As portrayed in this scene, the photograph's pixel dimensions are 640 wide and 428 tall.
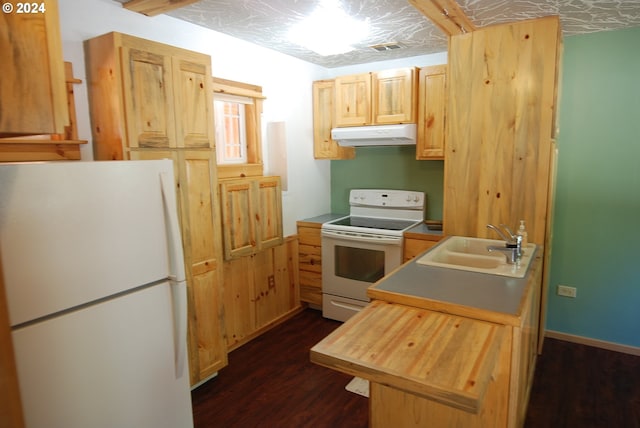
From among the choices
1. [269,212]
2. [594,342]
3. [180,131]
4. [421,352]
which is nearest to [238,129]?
[269,212]

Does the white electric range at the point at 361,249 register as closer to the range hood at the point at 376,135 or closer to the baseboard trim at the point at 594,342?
the range hood at the point at 376,135

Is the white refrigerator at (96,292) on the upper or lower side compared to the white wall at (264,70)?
lower

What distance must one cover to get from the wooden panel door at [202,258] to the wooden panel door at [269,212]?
2.03 ft

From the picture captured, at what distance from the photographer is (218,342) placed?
9.09 feet

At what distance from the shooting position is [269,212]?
133 inches

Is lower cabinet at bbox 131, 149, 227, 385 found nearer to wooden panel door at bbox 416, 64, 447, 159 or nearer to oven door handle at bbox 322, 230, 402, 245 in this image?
oven door handle at bbox 322, 230, 402, 245

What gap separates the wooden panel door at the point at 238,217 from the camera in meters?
2.96

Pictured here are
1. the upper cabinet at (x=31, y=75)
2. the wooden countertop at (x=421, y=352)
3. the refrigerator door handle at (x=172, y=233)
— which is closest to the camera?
the upper cabinet at (x=31, y=75)

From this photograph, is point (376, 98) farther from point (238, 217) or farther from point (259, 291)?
point (259, 291)

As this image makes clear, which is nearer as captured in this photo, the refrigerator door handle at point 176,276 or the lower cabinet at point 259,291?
the refrigerator door handle at point 176,276

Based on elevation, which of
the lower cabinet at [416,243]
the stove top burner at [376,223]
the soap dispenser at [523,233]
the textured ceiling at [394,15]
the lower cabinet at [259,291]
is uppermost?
the textured ceiling at [394,15]

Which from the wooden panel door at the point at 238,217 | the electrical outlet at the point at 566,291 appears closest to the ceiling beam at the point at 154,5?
the wooden panel door at the point at 238,217

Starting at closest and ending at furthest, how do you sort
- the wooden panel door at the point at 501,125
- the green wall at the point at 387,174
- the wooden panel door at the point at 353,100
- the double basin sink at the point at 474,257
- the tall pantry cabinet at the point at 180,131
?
the double basin sink at the point at 474,257, the tall pantry cabinet at the point at 180,131, the wooden panel door at the point at 501,125, the wooden panel door at the point at 353,100, the green wall at the point at 387,174

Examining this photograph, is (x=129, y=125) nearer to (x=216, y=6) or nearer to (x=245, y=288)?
(x=216, y=6)
